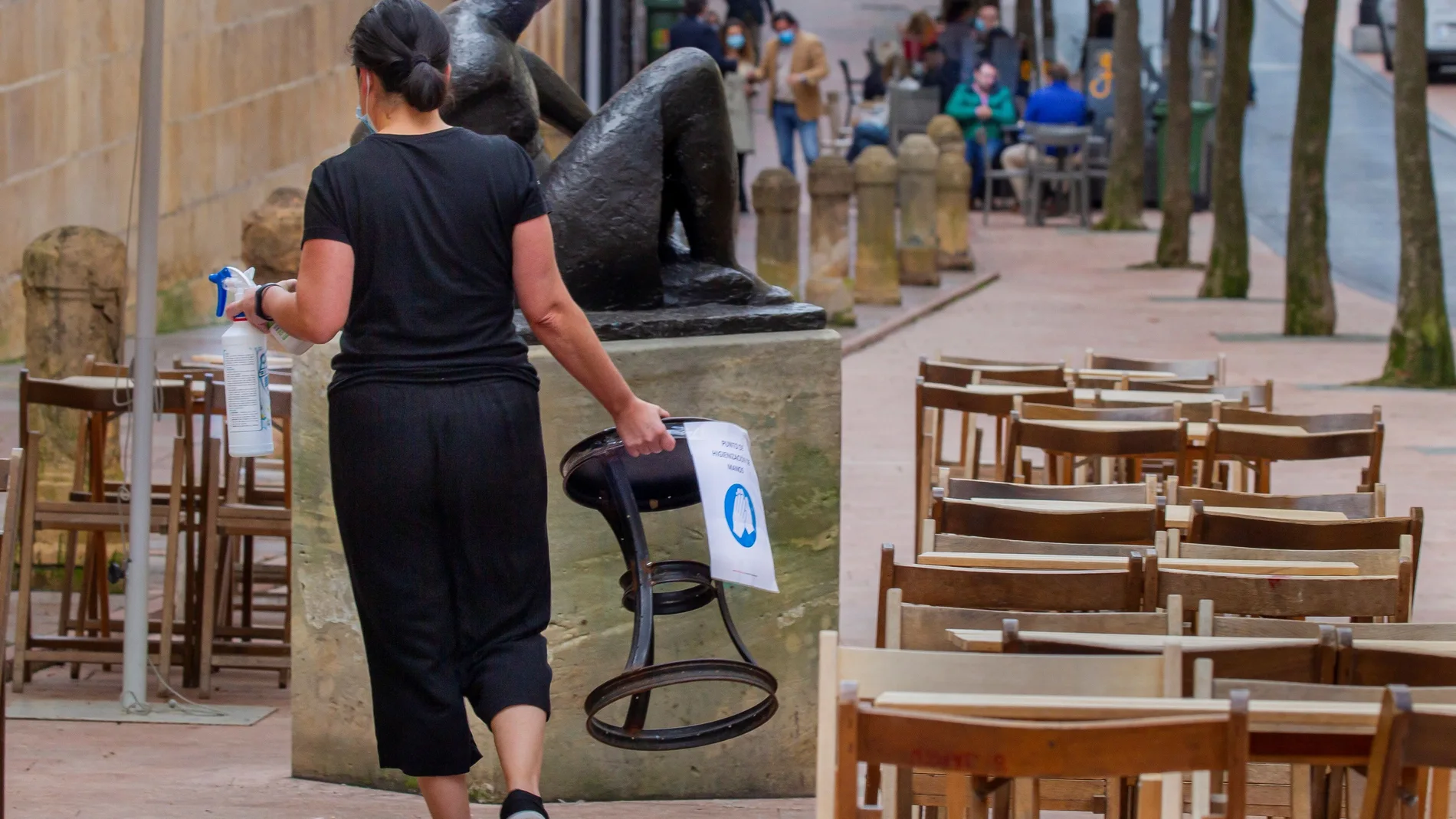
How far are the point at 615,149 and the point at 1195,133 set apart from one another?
21.1 meters

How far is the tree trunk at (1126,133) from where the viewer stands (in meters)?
22.9

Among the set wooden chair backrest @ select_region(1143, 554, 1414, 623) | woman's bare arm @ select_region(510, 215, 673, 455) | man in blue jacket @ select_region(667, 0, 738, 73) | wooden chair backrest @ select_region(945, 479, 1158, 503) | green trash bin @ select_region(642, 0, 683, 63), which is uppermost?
green trash bin @ select_region(642, 0, 683, 63)

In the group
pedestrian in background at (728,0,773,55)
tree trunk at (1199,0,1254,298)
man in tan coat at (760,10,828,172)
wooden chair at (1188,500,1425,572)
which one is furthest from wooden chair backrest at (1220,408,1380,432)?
pedestrian in background at (728,0,773,55)

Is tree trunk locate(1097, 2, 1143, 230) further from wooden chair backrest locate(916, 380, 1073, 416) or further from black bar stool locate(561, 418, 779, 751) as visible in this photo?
black bar stool locate(561, 418, 779, 751)

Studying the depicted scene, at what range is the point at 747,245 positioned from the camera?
2158 centimetres

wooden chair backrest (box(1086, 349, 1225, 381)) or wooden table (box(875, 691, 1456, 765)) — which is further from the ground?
wooden chair backrest (box(1086, 349, 1225, 381))

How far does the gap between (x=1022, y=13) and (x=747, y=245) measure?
1088 centimetres

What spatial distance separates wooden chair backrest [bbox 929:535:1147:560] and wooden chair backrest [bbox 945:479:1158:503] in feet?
2.33

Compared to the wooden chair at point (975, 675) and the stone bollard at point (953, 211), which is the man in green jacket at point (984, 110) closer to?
the stone bollard at point (953, 211)

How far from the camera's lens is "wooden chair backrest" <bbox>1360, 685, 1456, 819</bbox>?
9.77ft

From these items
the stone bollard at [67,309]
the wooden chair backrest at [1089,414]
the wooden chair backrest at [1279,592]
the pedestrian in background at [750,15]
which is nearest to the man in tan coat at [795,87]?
the pedestrian in background at [750,15]

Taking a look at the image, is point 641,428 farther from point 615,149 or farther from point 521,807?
point 615,149

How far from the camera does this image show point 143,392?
6.02 meters

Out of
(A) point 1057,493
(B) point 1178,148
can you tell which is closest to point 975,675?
(A) point 1057,493
